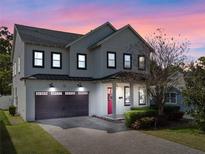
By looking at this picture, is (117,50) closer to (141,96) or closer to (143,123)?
(141,96)

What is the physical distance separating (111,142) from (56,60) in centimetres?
1150

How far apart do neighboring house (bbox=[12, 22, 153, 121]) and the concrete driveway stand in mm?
4825

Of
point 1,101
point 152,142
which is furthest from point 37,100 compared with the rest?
point 1,101

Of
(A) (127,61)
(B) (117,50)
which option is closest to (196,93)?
(A) (127,61)

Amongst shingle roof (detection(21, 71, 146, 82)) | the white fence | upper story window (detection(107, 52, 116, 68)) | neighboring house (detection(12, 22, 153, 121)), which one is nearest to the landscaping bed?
neighboring house (detection(12, 22, 153, 121))

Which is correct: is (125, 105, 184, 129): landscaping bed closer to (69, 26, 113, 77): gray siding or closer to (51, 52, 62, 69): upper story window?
(69, 26, 113, 77): gray siding

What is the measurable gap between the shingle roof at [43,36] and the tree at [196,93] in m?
11.6

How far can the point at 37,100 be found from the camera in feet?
61.5

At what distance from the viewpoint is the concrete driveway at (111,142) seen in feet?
31.5

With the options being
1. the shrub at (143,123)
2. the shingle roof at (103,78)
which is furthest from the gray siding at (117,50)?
the shrub at (143,123)

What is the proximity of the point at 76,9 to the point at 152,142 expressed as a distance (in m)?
12.4

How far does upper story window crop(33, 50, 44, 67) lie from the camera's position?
1952cm

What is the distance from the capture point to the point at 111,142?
11.1 m

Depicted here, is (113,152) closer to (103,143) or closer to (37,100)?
(103,143)
